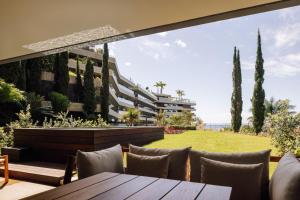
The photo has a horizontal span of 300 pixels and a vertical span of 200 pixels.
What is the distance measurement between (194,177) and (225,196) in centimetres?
90

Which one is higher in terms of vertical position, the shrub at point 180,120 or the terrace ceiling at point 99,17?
the terrace ceiling at point 99,17

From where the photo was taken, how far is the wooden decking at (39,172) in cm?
383

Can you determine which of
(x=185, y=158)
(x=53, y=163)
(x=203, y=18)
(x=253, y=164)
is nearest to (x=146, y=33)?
(x=203, y=18)

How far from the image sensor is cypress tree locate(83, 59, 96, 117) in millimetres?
17844

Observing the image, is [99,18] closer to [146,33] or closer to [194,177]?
[146,33]

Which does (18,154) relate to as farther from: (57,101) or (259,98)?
(259,98)

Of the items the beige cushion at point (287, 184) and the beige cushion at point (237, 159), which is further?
the beige cushion at point (237, 159)

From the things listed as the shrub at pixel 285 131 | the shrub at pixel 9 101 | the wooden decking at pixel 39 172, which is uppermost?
the shrub at pixel 9 101

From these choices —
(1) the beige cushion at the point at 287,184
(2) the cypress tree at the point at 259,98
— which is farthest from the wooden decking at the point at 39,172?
(2) the cypress tree at the point at 259,98

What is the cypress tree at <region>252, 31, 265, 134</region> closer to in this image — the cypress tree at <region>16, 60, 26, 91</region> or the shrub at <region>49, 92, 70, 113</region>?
the shrub at <region>49, 92, 70, 113</region>

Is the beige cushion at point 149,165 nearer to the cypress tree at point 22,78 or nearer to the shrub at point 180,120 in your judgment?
the shrub at point 180,120

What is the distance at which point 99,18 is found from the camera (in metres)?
3.33

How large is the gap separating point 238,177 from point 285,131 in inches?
93.9

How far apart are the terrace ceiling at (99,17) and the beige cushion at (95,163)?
1.70 metres
